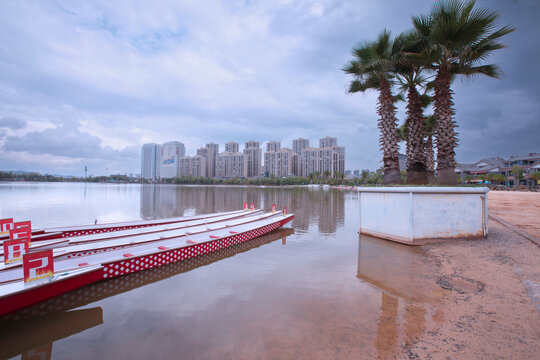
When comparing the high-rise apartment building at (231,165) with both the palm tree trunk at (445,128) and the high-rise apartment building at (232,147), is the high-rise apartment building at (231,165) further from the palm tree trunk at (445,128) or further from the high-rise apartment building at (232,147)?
the palm tree trunk at (445,128)

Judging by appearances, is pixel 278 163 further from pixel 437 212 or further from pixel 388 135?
pixel 437 212

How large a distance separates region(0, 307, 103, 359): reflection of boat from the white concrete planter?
9698 mm

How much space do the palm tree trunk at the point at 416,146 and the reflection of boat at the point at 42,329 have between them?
12.6 metres

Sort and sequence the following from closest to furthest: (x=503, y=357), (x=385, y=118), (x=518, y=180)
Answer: (x=503, y=357) < (x=385, y=118) < (x=518, y=180)

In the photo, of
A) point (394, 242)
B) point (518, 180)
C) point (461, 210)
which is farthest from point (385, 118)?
point (518, 180)

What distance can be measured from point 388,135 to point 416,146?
4.83 ft

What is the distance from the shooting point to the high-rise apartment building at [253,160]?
586 feet

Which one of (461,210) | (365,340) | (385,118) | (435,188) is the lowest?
(365,340)

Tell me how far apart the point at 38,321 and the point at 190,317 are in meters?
3.20

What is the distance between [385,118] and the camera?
11.5 metres

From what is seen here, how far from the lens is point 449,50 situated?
9281 millimetres

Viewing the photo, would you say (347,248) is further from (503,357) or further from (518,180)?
(518,180)

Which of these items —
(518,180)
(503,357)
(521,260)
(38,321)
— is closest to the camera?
(503,357)

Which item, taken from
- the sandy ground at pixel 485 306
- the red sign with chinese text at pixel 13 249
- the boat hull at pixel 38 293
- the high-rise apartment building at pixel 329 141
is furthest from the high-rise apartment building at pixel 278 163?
the boat hull at pixel 38 293
